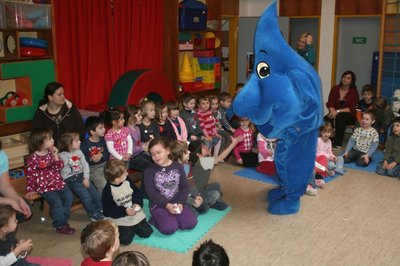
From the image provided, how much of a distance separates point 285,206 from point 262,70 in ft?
4.38

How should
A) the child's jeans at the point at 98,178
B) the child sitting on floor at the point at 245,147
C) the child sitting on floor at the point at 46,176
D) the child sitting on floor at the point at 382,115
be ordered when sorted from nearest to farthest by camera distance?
the child sitting on floor at the point at 46,176
the child's jeans at the point at 98,178
the child sitting on floor at the point at 245,147
the child sitting on floor at the point at 382,115

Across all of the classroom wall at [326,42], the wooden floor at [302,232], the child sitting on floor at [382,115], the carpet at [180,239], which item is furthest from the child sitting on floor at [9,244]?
the classroom wall at [326,42]

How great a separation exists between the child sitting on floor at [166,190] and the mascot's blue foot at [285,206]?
0.85m

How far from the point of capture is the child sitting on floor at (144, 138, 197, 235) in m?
3.98

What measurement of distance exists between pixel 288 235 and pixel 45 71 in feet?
9.73

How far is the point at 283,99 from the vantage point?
3977 mm

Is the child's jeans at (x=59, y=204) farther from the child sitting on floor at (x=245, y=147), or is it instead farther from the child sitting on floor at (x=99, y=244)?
the child sitting on floor at (x=245, y=147)

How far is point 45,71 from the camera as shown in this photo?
481cm

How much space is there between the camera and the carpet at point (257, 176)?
213 inches

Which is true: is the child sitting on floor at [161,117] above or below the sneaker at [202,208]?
above

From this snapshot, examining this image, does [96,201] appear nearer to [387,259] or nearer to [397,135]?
[387,259]

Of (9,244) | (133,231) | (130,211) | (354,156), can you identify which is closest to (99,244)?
(9,244)

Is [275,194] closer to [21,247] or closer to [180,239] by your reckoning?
[180,239]

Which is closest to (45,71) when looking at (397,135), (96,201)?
(96,201)
